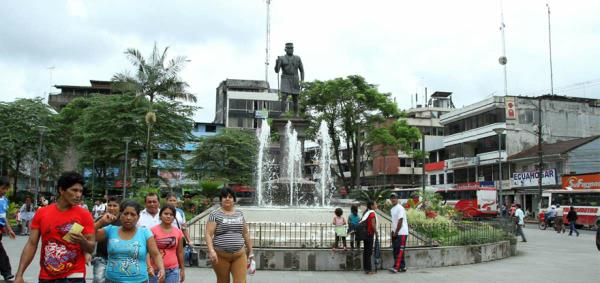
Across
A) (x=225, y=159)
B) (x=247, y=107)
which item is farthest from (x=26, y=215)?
(x=247, y=107)

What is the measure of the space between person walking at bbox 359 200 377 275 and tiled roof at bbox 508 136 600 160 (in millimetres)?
36503

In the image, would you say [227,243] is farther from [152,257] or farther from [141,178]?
[141,178]

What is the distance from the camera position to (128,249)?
4902 mm

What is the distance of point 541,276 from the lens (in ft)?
38.0

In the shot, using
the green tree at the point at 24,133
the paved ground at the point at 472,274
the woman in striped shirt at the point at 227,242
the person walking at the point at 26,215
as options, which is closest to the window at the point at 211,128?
the green tree at the point at 24,133

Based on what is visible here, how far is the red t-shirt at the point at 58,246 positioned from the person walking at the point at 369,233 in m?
7.55

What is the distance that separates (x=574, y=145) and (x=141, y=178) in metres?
34.4

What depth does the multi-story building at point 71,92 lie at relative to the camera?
71.1 metres

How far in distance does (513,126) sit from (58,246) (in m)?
49.3

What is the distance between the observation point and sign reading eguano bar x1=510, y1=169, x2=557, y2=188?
42034mm

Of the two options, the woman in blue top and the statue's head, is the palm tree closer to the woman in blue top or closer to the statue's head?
the statue's head

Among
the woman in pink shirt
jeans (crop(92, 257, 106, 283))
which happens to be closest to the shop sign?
the woman in pink shirt

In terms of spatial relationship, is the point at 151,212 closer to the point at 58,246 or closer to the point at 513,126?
the point at 58,246

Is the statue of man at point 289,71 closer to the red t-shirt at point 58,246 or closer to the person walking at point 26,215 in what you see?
the person walking at point 26,215
